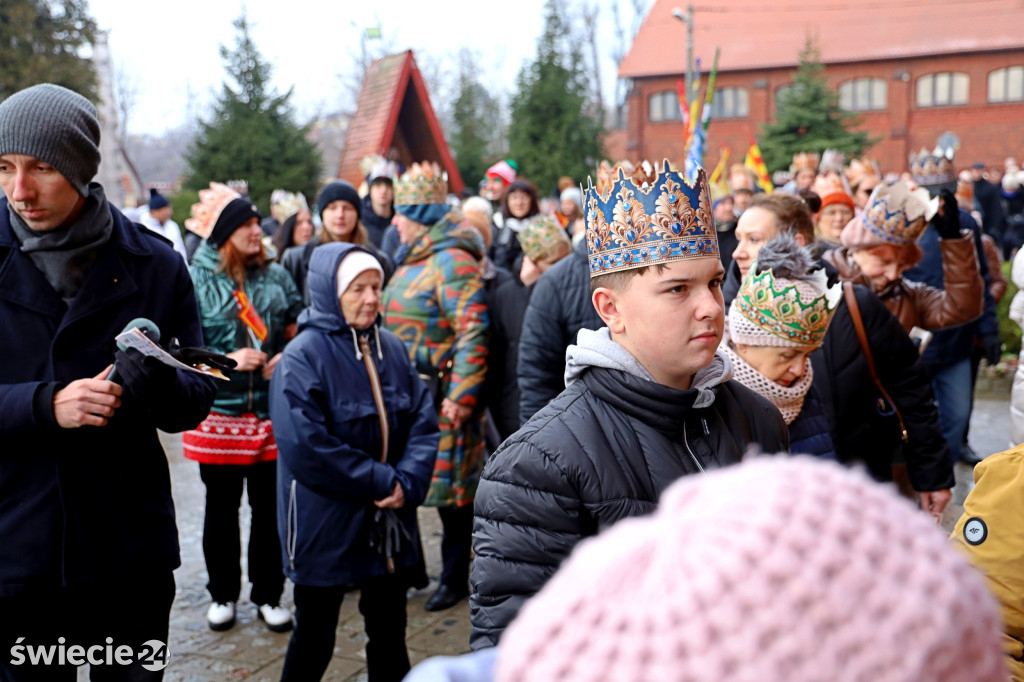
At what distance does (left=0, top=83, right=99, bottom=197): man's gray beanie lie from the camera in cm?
285

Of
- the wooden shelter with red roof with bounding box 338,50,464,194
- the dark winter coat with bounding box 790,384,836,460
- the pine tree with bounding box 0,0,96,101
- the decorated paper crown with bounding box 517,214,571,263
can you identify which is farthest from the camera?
the pine tree with bounding box 0,0,96,101

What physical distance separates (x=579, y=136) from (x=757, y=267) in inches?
1080

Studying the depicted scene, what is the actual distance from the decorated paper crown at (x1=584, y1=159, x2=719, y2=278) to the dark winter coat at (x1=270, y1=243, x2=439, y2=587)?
71.8 inches

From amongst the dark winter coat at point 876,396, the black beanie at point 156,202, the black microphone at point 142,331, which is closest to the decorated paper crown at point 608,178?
the black microphone at point 142,331

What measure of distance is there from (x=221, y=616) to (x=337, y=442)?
1.90 metres

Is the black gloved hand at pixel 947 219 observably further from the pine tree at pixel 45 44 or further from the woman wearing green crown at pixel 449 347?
the pine tree at pixel 45 44

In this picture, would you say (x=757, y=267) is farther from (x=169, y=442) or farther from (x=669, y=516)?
(x=169, y=442)

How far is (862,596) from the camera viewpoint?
28.8 inches

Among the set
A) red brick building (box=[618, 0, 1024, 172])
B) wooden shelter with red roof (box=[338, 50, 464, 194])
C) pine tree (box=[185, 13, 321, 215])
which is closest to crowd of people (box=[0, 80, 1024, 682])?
wooden shelter with red roof (box=[338, 50, 464, 194])

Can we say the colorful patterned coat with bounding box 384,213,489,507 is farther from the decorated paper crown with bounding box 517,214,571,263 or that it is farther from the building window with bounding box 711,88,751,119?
the building window with bounding box 711,88,751,119

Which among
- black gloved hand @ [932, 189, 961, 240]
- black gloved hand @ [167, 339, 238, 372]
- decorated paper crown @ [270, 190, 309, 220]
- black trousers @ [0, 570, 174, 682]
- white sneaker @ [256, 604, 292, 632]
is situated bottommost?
white sneaker @ [256, 604, 292, 632]

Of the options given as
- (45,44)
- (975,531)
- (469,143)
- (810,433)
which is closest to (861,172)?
(810,433)

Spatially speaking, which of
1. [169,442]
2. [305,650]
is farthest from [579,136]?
[305,650]

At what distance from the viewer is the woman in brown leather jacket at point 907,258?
15.5ft
